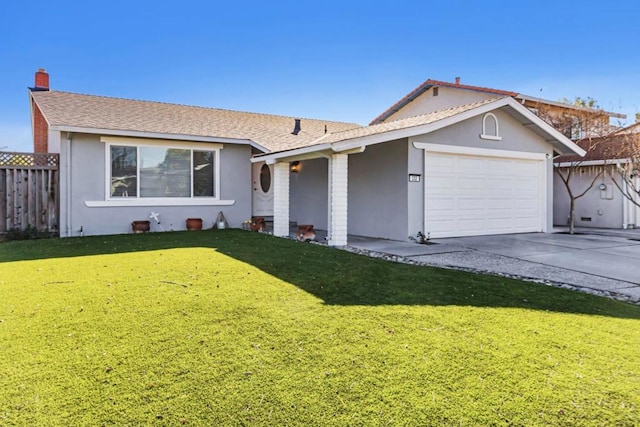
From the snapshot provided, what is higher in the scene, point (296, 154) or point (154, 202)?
point (296, 154)

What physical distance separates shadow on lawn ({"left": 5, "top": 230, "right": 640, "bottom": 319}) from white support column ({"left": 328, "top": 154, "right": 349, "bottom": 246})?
56cm

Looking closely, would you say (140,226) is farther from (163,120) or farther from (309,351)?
(309,351)

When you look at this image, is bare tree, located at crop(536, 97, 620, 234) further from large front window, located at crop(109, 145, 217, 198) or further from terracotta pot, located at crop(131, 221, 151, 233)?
terracotta pot, located at crop(131, 221, 151, 233)

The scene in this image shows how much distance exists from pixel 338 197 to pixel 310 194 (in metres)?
5.07

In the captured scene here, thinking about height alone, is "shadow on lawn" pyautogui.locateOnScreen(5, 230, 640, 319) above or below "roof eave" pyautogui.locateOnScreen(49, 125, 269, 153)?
below

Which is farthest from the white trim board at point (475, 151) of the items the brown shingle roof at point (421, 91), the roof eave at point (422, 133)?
the brown shingle roof at point (421, 91)

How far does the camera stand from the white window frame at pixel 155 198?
1145 centimetres

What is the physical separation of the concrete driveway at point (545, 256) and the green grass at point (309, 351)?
0.94 m

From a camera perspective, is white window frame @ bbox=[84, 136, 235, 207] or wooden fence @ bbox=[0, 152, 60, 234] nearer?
wooden fence @ bbox=[0, 152, 60, 234]

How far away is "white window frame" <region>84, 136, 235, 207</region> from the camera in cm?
1145

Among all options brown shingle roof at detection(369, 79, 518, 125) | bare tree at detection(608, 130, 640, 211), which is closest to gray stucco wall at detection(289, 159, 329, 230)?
brown shingle roof at detection(369, 79, 518, 125)

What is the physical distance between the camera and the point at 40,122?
15102 millimetres

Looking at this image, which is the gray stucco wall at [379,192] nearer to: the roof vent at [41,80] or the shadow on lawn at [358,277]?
the shadow on lawn at [358,277]

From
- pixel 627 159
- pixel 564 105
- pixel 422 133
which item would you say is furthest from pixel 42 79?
pixel 564 105
